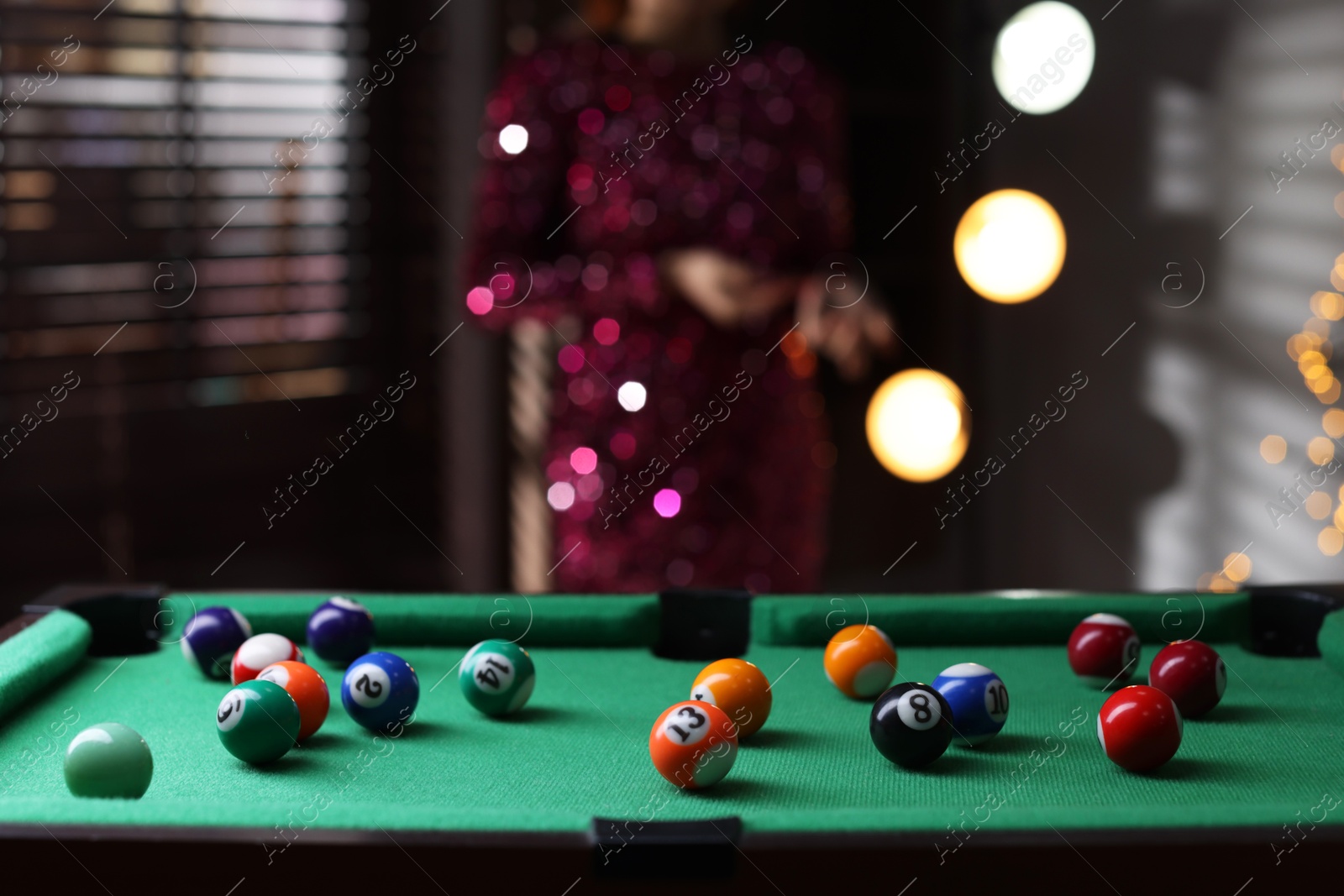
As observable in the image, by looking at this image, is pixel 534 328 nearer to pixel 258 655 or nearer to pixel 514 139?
pixel 514 139

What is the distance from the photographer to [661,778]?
47.4 inches

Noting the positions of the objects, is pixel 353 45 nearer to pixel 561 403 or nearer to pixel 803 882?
pixel 561 403

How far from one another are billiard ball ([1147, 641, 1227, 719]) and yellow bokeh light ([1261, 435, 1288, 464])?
4.16 ft

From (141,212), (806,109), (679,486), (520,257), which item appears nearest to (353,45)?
(141,212)

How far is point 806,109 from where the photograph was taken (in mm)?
2586

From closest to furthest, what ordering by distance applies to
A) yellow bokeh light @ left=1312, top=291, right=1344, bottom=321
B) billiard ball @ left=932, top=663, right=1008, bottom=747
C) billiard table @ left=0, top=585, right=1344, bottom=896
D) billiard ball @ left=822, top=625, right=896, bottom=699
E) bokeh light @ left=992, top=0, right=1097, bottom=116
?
billiard table @ left=0, top=585, right=1344, bottom=896, billiard ball @ left=932, top=663, right=1008, bottom=747, billiard ball @ left=822, top=625, right=896, bottom=699, yellow bokeh light @ left=1312, top=291, right=1344, bottom=321, bokeh light @ left=992, top=0, right=1097, bottom=116

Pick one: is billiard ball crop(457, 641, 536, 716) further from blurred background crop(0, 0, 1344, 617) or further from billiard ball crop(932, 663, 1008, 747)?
blurred background crop(0, 0, 1344, 617)

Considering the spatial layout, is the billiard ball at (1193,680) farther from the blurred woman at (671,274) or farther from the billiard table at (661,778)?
the blurred woman at (671,274)

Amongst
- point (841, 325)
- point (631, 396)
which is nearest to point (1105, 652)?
point (841, 325)

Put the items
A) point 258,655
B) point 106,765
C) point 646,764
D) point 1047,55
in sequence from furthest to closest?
point 1047,55
point 258,655
point 646,764
point 106,765

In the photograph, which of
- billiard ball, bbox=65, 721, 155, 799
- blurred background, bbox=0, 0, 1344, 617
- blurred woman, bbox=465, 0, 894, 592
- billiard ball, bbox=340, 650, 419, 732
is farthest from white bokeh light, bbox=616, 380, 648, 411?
billiard ball, bbox=65, 721, 155, 799

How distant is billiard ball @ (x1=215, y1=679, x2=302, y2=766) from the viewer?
120 cm

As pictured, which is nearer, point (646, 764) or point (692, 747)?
point (692, 747)

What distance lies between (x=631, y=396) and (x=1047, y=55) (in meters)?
1.41
